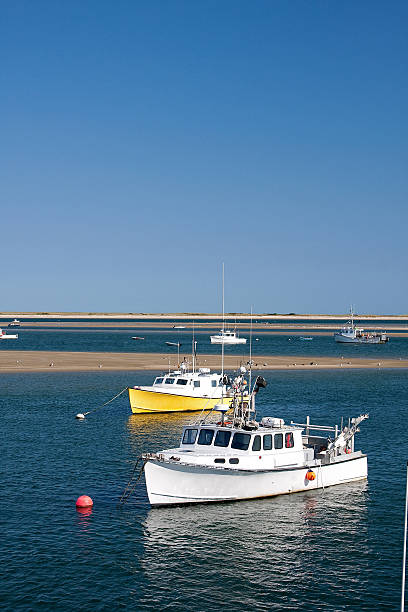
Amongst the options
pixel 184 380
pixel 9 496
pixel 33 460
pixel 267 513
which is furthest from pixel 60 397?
pixel 267 513

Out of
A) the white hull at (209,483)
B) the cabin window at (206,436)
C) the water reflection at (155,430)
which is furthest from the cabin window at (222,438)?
the water reflection at (155,430)

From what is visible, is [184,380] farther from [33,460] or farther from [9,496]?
[9,496]

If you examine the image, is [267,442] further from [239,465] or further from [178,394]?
[178,394]

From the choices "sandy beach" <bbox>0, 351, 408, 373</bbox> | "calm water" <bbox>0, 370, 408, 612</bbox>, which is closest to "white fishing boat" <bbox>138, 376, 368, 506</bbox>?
"calm water" <bbox>0, 370, 408, 612</bbox>

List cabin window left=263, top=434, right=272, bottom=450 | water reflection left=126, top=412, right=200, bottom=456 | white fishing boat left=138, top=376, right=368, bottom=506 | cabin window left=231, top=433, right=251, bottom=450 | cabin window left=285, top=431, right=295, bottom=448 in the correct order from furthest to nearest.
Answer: water reflection left=126, top=412, right=200, bottom=456
cabin window left=285, top=431, right=295, bottom=448
cabin window left=263, top=434, right=272, bottom=450
cabin window left=231, top=433, right=251, bottom=450
white fishing boat left=138, top=376, right=368, bottom=506

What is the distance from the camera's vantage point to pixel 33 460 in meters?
37.0

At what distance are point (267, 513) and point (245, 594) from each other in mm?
8023

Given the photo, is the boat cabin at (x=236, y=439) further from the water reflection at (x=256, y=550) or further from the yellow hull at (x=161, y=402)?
the yellow hull at (x=161, y=402)

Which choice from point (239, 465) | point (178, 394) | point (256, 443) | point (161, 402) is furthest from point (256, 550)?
point (161, 402)

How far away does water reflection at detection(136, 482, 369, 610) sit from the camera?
21.3m

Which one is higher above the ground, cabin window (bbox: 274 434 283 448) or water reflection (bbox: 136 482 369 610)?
cabin window (bbox: 274 434 283 448)

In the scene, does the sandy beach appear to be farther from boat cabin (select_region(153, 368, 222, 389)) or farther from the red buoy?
the red buoy

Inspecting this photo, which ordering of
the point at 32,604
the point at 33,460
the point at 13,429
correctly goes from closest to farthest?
the point at 32,604 < the point at 33,460 < the point at 13,429

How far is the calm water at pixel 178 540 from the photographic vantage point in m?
21.1
